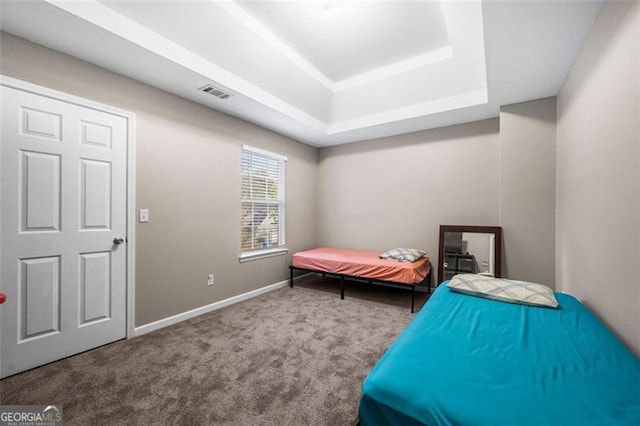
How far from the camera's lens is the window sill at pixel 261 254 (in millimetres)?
3531

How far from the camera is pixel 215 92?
2.73 m

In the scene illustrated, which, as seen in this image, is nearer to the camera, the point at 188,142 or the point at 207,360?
the point at 207,360

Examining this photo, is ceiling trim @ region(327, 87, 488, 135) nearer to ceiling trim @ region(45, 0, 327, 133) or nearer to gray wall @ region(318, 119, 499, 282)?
gray wall @ region(318, 119, 499, 282)

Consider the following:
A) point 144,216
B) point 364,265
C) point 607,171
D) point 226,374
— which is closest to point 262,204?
point 144,216

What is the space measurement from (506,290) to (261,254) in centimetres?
291

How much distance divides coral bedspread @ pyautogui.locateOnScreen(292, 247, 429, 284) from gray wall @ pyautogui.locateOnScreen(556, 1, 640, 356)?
142 cm

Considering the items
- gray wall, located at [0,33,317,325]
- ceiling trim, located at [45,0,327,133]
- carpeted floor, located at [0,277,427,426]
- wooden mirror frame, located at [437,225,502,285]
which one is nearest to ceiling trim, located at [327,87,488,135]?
ceiling trim, located at [45,0,327,133]

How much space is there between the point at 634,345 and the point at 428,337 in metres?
0.99

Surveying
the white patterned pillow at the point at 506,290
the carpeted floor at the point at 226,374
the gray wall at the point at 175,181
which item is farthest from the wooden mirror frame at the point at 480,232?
the gray wall at the point at 175,181

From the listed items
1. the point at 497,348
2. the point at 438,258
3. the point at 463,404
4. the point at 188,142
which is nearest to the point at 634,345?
the point at 497,348

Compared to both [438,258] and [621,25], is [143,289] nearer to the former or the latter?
[438,258]

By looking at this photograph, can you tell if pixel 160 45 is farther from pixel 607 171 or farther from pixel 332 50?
pixel 607 171

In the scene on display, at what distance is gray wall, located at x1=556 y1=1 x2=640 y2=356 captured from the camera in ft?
4.26

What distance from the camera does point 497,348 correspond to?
4.31ft
